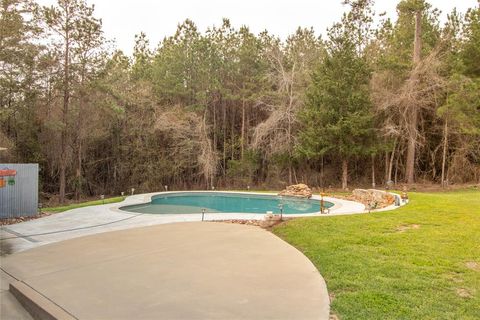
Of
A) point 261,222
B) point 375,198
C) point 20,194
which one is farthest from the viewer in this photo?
point 375,198

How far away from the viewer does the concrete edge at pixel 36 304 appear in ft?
9.97

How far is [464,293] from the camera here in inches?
138

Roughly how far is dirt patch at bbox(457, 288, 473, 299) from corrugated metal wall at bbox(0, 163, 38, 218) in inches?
374

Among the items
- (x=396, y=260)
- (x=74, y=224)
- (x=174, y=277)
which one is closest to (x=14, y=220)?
(x=74, y=224)

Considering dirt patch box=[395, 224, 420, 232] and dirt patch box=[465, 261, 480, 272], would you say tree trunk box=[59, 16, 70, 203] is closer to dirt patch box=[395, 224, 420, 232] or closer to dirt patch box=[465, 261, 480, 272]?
dirt patch box=[395, 224, 420, 232]

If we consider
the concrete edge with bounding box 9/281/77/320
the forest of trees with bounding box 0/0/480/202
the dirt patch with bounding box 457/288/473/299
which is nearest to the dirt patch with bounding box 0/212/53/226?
the concrete edge with bounding box 9/281/77/320

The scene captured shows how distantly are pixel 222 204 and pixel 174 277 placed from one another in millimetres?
10390

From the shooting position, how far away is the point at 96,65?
15.2 m

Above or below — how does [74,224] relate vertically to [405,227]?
below

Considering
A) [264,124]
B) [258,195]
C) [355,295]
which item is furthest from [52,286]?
[264,124]

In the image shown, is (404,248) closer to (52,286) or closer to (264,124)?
(52,286)

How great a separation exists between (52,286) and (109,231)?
339cm

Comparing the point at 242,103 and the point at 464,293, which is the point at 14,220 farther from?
the point at 242,103

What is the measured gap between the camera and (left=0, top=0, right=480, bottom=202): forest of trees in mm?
14703
